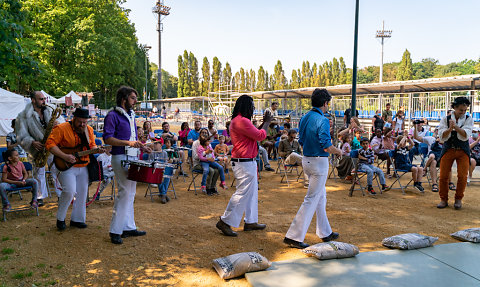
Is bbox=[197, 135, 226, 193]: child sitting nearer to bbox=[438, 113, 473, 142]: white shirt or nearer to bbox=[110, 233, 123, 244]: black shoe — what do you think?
bbox=[110, 233, 123, 244]: black shoe

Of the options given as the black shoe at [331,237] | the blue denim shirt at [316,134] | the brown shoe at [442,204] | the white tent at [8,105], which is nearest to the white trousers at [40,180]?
the blue denim shirt at [316,134]

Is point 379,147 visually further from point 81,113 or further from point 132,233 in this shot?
point 81,113

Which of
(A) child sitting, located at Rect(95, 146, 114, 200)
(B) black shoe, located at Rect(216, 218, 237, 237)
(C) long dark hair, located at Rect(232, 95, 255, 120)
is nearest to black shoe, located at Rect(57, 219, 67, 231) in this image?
(A) child sitting, located at Rect(95, 146, 114, 200)

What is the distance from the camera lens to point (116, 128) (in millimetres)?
4637

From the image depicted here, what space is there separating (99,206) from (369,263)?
5.04 m

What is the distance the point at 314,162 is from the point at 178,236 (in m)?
2.27

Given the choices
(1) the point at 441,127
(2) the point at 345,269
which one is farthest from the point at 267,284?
(1) the point at 441,127

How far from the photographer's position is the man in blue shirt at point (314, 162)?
14.8 feet

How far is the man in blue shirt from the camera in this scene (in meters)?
4.52

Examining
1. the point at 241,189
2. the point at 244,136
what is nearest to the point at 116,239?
the point at 241,189

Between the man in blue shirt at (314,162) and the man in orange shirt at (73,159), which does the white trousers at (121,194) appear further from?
the man in blue shirt at (314,162)

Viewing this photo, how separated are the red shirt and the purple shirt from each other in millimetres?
1435

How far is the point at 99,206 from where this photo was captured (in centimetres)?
689

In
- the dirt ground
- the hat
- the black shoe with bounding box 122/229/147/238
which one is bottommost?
the dirt ground
